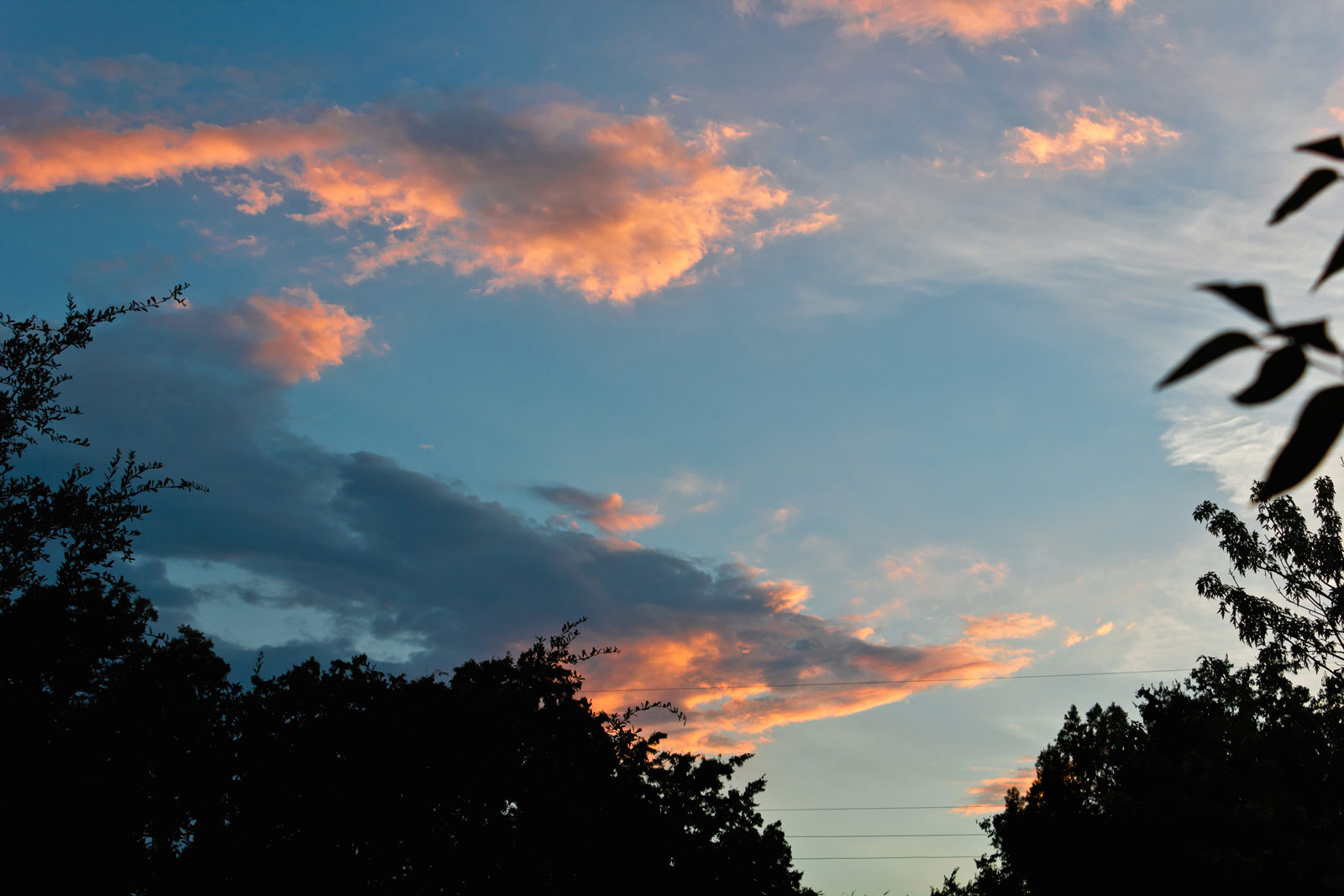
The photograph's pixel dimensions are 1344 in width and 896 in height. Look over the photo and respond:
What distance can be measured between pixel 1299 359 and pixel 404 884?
1643cm

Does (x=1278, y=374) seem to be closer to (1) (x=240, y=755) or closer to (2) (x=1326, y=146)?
(2) (x=1326, y=146)

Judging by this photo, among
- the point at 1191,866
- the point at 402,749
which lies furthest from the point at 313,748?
the point at 1191,866

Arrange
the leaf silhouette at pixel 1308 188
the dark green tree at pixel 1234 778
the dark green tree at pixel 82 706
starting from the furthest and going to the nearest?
the dark green tree at pixel 1234 778 < the dark green tree at pixel 82 706 < the leaf silhouette at pixel 1308 188

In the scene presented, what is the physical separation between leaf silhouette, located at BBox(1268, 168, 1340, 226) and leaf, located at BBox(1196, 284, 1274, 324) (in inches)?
12.2

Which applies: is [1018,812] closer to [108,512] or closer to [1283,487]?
[108,512]

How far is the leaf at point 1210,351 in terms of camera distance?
1.26 meters

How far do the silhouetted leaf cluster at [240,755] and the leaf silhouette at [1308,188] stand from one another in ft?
36.1

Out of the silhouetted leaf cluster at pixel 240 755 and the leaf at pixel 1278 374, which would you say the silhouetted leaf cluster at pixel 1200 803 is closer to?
the silhouetted leaf cluster at pixel 240 755

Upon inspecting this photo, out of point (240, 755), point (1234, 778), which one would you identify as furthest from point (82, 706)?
point (1234, 778)

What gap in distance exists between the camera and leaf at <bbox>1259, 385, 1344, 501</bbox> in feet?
4.40

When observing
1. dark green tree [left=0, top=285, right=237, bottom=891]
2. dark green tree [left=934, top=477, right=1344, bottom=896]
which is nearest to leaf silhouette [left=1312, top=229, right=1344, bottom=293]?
dark green tree [left=0, top=285, right=237, bottom=891]

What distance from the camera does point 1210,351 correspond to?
1283 mm

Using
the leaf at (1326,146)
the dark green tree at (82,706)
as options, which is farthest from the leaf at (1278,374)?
the dark green tree at (82,706)

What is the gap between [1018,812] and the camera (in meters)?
64.2
